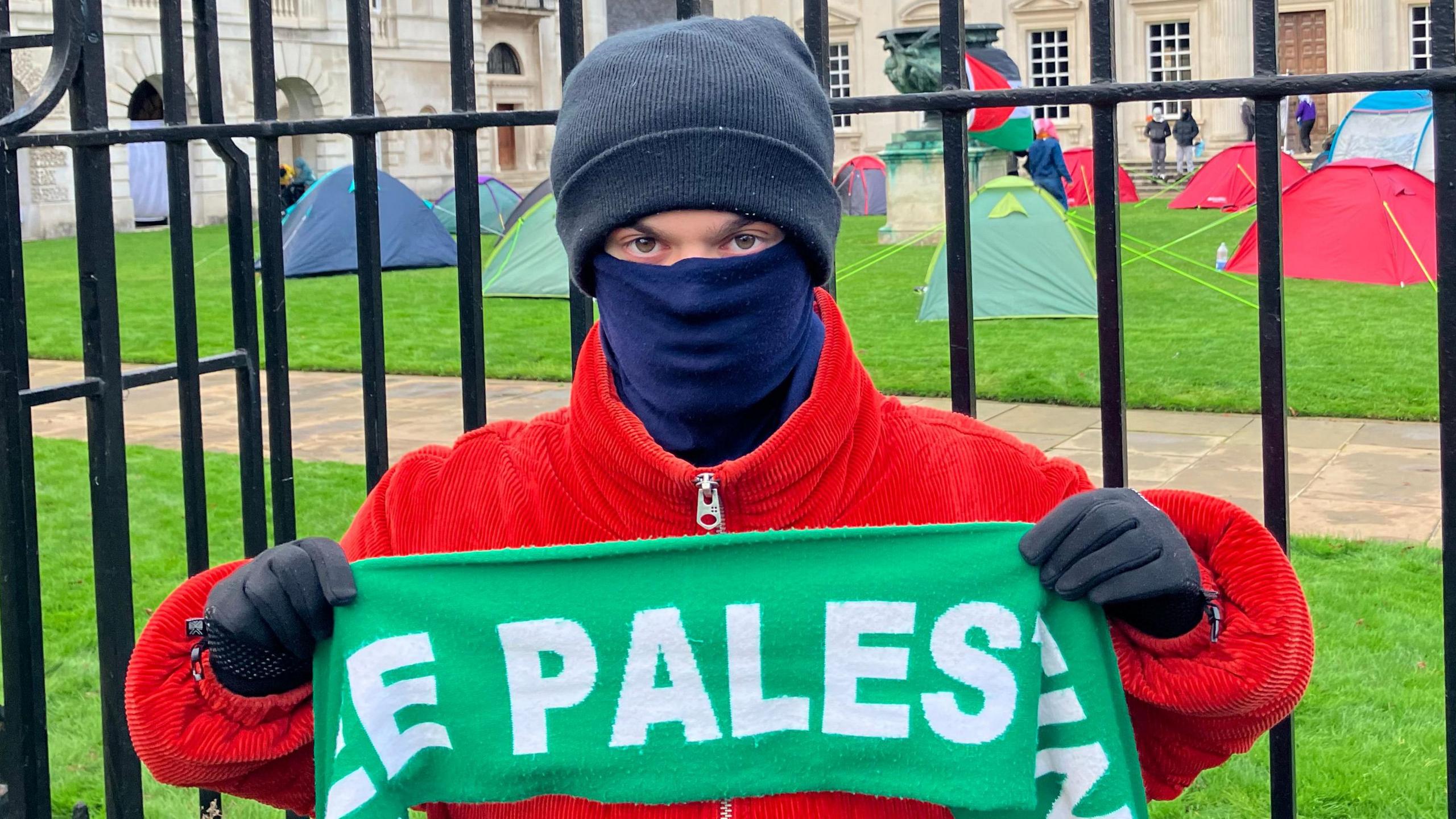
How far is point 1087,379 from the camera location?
9.49 m

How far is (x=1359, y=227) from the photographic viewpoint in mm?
14023

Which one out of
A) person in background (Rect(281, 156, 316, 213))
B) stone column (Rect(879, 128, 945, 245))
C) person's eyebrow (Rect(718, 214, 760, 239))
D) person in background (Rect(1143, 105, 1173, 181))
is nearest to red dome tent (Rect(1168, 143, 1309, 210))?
stone column (Rect(879, 128, 945, 245))

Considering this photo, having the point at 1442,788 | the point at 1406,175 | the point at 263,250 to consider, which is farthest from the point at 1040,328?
the point at 263,250

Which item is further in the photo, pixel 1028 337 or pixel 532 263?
pixel 532 263

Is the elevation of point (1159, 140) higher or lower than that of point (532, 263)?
higher

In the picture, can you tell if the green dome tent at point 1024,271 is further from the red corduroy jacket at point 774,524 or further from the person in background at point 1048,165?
the red corduroy jacket at point 774,524

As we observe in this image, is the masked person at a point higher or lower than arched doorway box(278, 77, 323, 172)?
lower

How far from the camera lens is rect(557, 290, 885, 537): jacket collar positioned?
175 cm

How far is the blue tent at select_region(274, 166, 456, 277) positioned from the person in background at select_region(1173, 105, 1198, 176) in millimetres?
18022

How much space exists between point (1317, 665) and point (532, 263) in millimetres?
11555

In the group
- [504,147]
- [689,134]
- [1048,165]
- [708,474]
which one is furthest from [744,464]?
[504,147]

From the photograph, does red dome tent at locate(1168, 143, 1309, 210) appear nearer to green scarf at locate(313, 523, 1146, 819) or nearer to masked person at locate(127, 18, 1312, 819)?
masked person at locate(127, 18, 1312, 819)

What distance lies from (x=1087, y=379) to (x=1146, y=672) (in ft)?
26.0

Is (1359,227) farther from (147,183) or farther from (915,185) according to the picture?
(147,183)
